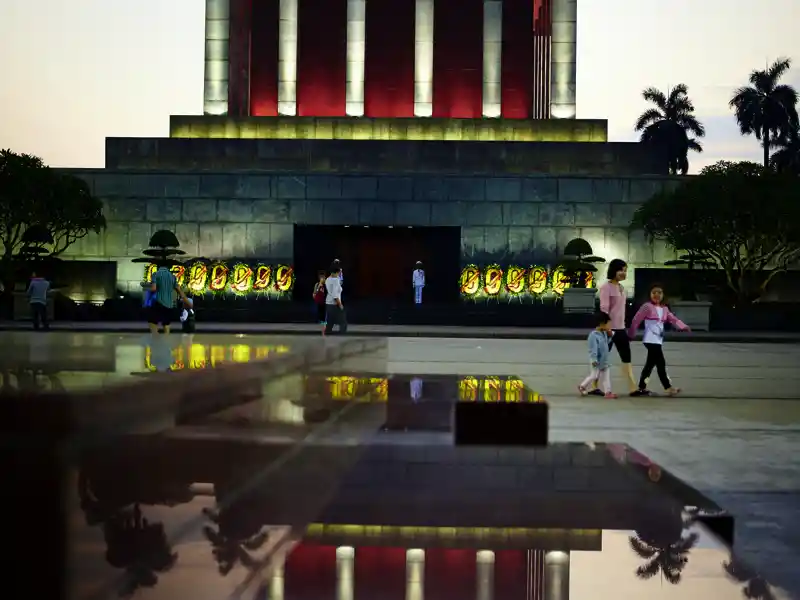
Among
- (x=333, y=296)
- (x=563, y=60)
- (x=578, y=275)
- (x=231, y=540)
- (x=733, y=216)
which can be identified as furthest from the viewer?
(x=563, y=60)

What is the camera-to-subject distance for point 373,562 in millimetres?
3732

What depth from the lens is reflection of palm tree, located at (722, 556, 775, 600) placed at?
3.82 metres

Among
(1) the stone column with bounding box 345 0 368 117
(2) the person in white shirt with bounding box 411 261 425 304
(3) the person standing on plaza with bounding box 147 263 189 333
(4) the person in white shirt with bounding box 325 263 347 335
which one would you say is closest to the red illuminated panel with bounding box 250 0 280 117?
(1) the stone column with bounding box 345 0 368 117

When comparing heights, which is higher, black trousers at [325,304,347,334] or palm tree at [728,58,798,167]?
palm tree at [728,58,798,167]

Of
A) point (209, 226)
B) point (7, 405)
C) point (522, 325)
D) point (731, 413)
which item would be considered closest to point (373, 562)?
point (7, 405)

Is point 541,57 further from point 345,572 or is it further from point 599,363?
point 345,572

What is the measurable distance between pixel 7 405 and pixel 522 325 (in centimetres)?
3206

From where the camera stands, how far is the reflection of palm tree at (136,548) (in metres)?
2.25

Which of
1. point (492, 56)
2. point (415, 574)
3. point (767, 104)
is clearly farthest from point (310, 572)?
point (767, 104)

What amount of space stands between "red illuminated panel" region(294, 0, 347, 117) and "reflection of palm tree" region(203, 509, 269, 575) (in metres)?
39.2

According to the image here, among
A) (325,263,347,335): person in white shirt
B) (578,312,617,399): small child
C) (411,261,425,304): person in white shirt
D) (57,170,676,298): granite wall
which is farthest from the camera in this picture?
(57,170,676,298): granite wall

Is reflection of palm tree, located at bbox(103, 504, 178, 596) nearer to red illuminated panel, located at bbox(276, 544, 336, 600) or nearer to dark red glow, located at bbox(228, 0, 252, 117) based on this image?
red illuminated panel, located at bbox(276, 544, 336, 600)

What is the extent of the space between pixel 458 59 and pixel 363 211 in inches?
322

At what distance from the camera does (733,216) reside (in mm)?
33156
